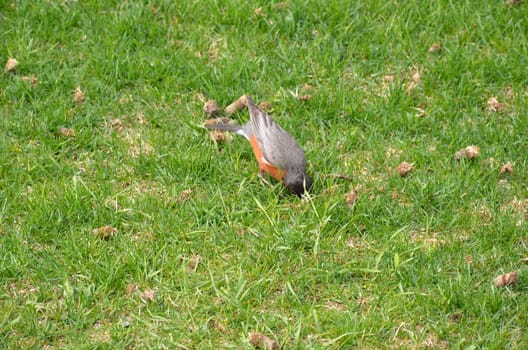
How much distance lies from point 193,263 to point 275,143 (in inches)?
48.5

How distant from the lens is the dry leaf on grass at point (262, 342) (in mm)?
4891

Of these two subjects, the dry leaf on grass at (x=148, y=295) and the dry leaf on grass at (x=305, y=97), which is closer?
the dry leaf on grass at (x=148, y=295)

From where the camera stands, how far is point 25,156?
20.9ft

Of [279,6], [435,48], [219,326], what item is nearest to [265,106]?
[279,6]

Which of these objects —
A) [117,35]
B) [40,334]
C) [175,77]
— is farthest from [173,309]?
[117,35]

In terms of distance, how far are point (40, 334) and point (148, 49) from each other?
10.6ft

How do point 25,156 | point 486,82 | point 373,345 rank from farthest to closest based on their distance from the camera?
point 486,82 → point 25,156 → point 373,345

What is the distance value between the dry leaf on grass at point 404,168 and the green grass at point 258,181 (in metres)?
0.07

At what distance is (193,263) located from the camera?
552cm

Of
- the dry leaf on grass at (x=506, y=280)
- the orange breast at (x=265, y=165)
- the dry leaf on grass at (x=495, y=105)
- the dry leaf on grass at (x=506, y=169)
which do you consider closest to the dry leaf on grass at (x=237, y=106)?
the orange breast at (x=265, y=165)

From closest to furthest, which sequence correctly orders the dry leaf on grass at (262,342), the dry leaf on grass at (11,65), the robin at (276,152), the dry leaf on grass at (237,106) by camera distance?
1. the dry leaf on grass at (262,342)
2. the robin at (276,152)
3. the dry leaf on grass at (237,106)
4. the dry leaf on grass at (11,65)

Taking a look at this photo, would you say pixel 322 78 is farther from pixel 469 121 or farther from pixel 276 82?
pixel 469 121

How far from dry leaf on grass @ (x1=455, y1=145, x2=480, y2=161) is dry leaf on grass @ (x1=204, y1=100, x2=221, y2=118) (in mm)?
1901

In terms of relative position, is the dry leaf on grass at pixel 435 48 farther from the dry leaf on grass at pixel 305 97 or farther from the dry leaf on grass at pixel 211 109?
the dry leaf on grass at pixel 211 109
